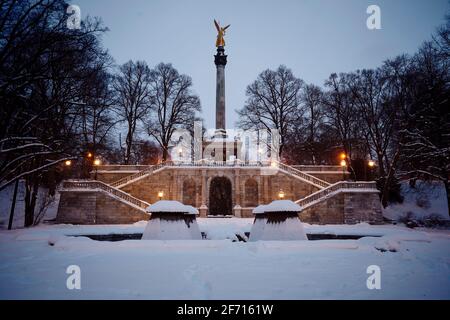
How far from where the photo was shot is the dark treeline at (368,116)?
19.2 m

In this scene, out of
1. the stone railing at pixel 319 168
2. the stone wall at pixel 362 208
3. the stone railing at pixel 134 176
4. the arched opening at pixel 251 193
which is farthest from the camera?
the stone railing at pixel 319 168

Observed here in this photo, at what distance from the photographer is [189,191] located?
2822 centimetres

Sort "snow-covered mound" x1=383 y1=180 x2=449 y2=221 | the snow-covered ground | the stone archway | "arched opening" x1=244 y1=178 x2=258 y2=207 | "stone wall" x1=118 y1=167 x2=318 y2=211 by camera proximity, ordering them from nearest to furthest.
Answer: the snow-covered ground < "snow-covered mound" x1=383 y1=180 x2=449 y2=221 < "stone wall" x1=118 y1=167 x2=318 y2=211 < "arched opening" x1=244 y1=178 x2=258 y2=207 < the stone archway

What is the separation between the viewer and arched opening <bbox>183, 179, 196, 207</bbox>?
1105 inches

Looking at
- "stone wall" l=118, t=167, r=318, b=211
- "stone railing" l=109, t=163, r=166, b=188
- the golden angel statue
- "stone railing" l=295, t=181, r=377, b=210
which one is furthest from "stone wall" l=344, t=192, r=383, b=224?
the golden angel statue

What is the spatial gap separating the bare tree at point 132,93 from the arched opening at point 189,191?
850cm

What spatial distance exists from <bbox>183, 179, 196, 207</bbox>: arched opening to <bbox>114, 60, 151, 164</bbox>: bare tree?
27.9ft

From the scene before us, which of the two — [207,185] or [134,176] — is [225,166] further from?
[134,176]

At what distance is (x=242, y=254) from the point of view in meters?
7.43

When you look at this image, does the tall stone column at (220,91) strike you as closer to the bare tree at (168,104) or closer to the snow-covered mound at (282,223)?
the bare tree at (168,104)

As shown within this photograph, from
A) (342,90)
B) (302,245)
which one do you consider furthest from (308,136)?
(302,245)

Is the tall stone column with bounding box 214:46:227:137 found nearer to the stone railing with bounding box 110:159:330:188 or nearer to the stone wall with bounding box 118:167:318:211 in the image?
the stone railing with bounding box 110:159:330:188

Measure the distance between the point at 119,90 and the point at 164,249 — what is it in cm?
2697

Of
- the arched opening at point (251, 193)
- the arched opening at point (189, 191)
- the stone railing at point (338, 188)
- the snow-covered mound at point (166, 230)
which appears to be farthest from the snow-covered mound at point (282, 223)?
the arched opening at point (189, 191)
